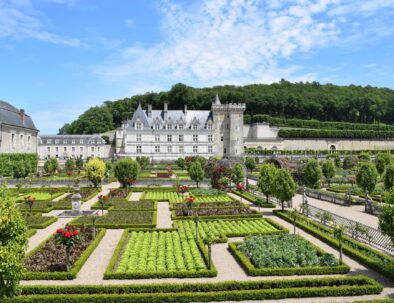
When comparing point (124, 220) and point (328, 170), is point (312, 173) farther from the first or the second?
point (124, 220)

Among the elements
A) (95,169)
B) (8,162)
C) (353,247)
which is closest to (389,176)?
(353,247)

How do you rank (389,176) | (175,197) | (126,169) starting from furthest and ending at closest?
(126,169) < (175,197) < (389,176)

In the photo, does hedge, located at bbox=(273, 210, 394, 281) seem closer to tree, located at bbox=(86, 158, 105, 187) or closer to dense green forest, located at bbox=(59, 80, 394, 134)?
tree, located at bbox=(86, 158, 105, 187)

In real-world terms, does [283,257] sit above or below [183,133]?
below

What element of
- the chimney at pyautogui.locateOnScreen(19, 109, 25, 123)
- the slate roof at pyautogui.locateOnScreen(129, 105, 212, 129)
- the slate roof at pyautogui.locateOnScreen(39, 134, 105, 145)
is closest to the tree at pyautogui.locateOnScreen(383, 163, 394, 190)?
the slate roof at pyautogui.locateOnScreen(129, 105, 212, 129)

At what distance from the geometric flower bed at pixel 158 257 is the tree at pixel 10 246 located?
438 cm

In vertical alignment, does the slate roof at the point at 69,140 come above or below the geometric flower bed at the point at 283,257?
above

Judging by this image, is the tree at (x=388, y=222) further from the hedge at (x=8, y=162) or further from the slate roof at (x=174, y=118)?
the slate roof at (x=174, y=118)

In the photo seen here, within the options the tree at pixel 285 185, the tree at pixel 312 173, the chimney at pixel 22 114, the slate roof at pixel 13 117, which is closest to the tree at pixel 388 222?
the tree at pixel 285 185

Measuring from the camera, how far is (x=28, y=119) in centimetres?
6016

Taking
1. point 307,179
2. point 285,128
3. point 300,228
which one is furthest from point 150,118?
point 300,228

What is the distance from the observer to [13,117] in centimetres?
5391

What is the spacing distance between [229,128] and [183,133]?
9590mm

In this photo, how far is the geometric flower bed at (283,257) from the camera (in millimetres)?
13445
